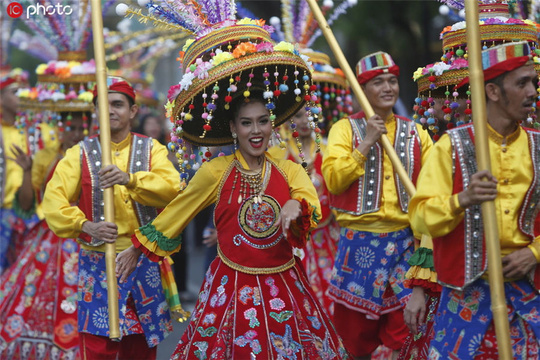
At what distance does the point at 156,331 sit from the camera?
608 cm

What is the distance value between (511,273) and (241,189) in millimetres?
1694

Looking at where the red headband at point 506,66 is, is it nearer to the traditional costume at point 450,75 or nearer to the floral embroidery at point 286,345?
the traditional costume at point 450,75

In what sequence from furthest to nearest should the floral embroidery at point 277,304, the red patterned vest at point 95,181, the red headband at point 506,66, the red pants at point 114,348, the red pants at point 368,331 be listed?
1. the red pants at point 368,331
2. the red patterned vest at point 95,181
3. the red pants at point 114,348
4. the floral embroidery at point 277,304
5. the red headband at point 506,66

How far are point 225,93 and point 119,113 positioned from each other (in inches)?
50.6

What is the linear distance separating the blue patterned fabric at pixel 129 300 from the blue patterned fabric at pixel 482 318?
7.69 ft

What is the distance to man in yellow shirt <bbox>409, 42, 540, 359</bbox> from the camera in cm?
417

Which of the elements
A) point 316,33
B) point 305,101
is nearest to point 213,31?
point 305,101

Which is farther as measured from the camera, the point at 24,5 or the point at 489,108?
the point at 24,5

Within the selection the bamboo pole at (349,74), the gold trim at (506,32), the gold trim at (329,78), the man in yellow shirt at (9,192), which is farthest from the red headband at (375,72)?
the man in yellow shirt at (9,192)

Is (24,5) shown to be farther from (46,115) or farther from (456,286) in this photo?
(456,286)

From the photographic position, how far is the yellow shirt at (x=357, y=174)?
618 centimetres

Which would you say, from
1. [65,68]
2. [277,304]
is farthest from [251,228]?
[65,68]

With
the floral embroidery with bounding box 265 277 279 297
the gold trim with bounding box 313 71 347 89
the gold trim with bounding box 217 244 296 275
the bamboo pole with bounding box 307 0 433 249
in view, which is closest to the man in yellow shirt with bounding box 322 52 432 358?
the bamboo pole with bounding box 307 0 433 249

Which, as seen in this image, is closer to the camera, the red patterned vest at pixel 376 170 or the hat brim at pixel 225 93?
the hat brim at pixel 225 93
